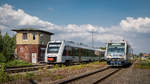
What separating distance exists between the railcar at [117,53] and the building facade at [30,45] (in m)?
17.5

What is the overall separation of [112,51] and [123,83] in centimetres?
1197

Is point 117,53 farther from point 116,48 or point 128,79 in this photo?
point 128,79

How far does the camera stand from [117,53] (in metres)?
22.3

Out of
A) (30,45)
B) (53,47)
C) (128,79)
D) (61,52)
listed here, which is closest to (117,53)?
(61,52)

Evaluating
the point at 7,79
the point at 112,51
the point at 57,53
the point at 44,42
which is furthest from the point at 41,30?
the point at 7,79

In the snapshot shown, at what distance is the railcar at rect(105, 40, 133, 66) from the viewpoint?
21938 millimetres

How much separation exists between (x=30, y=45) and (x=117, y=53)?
20.1m

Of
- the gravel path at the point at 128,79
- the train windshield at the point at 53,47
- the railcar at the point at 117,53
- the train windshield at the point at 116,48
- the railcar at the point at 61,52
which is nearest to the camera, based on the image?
the gravel path at the point at 128,79

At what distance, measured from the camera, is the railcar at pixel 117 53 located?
72.0ft

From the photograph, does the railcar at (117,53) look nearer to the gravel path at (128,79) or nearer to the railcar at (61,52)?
the railcar at (61,52)

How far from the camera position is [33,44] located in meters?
37.1

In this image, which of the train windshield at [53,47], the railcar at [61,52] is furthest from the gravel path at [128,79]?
the train windshield at [53,47]

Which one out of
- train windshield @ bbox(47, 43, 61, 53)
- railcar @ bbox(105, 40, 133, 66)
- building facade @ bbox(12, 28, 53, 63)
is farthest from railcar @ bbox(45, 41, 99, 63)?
building facade @ bbox(12, 28, 53, 63)

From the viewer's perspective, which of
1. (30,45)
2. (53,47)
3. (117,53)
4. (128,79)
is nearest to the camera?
(128,79)
